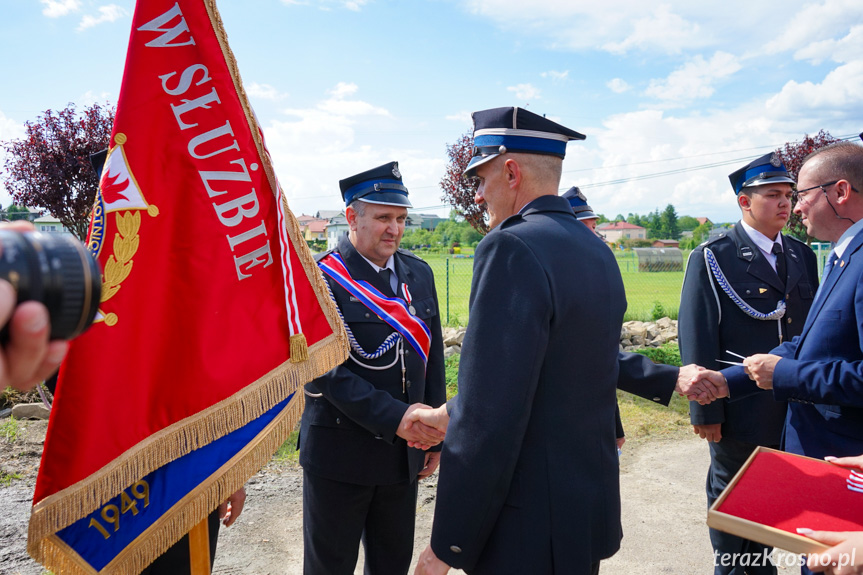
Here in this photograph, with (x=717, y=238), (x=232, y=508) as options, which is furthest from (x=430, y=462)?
(x=717, y=238)

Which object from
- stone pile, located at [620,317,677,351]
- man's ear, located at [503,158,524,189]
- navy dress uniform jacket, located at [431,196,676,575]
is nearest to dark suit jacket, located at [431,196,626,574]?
navy dress uniform jacket, located at [431,196,676,575]

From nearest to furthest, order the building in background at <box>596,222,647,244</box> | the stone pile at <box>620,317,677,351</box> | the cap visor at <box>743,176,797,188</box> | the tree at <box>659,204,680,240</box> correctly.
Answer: the cap visor at <box>743,176,797,188</box> → the stone pile at <box>620,317,677,351</box> → the tree at <box>659,204,680,240</box> → the building in background at <box>596,222,647,244</box>

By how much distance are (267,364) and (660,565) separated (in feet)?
9.69

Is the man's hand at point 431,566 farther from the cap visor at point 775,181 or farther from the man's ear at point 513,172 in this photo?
the cap visor at point 775,181

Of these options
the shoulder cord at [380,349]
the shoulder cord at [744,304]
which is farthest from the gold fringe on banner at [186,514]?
the shoulder cord at [744,304]

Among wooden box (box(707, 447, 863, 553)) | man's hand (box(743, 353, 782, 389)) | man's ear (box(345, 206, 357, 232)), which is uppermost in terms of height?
man's ear (box(345, 206, 357, 232))

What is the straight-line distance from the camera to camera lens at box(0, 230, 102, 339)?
841 mm

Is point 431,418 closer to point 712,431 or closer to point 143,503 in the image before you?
point 143,503

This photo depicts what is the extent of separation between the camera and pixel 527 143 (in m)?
1.99

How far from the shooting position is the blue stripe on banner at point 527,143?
1994 millimetres

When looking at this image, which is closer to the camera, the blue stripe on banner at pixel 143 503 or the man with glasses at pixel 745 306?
the blue stripe on banner at pixel 143 503

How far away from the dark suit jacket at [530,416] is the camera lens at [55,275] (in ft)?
3.52

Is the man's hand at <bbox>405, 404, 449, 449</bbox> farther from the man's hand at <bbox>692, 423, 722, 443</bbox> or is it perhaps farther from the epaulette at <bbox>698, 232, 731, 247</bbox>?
the epaulette at <bbox>698, 232, 731, 247</bbox>

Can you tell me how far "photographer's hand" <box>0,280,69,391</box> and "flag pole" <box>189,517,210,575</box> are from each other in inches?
52.4
